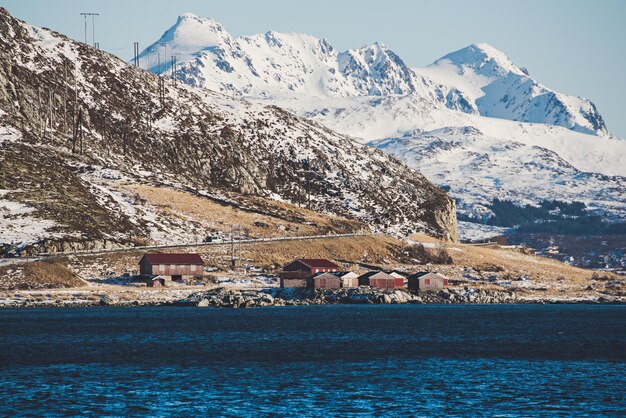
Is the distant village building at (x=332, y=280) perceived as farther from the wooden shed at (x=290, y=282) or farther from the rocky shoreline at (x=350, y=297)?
the rocky shoreline at (x=350, y=297)

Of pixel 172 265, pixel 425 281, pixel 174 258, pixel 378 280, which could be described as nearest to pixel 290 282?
pixel 378 280

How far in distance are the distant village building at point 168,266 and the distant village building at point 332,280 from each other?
19.3 meters

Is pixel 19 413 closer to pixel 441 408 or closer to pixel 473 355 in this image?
pixel 441 408

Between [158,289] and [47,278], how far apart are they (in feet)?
55.7

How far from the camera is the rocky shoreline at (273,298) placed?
481 feet

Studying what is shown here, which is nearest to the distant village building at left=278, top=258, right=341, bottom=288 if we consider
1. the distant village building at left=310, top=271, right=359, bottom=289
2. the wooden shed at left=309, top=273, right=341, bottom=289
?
the wooden shed at left=309, top=273, right=341, bottom=289

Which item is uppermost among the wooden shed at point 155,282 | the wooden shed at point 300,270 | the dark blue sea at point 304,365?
the wooden shed at point 300,270

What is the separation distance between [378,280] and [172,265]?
36.4m

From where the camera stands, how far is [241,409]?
62.2 meters

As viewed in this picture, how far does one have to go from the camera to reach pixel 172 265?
168375mm

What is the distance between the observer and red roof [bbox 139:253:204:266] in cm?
16662

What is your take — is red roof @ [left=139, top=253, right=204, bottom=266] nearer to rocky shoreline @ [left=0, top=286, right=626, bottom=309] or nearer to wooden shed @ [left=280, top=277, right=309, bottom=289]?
rocky shoreline @ [left=0, top=286, right=626, bottom=309]

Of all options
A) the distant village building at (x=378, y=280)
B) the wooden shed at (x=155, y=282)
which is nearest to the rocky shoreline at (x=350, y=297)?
the distant village building at (x=378, y=280)

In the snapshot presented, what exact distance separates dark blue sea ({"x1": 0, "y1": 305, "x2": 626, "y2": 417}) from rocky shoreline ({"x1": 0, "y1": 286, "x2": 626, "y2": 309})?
26.9 ft
